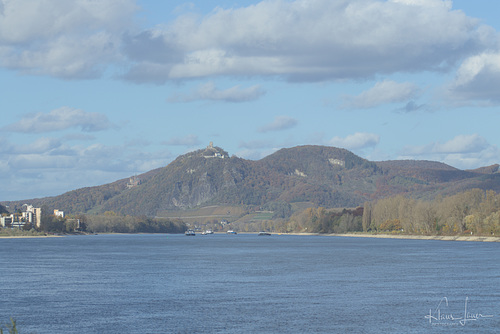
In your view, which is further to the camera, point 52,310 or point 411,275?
point 411,275

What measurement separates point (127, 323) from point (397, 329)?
61.2ft

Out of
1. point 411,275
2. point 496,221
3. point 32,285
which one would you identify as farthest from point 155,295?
point 496,221

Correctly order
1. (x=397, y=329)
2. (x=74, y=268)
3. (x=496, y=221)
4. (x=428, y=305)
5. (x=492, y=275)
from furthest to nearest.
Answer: (x=496, y=221) < (x=74, y=268) < (x=492, y=275) < (x=428, y=305) < (x=397, y=329)

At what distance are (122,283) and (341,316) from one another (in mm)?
30629

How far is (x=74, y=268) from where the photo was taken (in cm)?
9319

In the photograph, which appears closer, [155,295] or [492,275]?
[155,295]

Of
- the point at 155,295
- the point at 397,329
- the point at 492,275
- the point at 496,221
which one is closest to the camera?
the point at 397,329

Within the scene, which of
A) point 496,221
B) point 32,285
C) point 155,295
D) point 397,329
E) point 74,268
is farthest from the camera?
point 496,221

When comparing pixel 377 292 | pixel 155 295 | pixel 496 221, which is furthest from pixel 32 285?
pixel 496 221

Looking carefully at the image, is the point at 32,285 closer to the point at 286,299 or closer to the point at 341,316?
the point at 286,299

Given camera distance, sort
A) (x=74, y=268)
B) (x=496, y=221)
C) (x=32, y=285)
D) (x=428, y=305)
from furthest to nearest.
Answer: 1. (x=496, y=221)
2. (x=74, y=268)
3. (x=32, y=285)
4. (x=428, y=305)

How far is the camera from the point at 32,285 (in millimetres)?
69812

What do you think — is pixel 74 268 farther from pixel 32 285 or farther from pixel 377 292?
pixel 377 292

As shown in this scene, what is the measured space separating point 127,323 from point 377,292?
26.2 m
